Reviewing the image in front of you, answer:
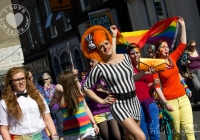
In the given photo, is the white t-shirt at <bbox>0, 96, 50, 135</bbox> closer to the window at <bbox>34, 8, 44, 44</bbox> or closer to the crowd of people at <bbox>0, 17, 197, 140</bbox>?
the crowd of people at <bbox>0, 17, 197, 140</bbox>

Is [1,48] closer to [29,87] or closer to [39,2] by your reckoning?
[39,2]

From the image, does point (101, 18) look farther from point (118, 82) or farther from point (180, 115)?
point (118, 82)

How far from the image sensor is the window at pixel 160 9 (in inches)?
787

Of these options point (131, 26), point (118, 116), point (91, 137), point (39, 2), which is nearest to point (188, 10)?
point (131, 26)

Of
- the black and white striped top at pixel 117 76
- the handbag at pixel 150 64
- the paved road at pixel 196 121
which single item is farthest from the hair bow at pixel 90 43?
the paved road at pixel 196 121

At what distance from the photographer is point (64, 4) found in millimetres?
24734

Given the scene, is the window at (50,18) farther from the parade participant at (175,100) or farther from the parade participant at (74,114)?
the parade participant at (175,100)

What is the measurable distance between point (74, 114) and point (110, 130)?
0.63m

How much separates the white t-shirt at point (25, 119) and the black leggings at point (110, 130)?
226 centimetres

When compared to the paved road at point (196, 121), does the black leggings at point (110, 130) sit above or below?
above

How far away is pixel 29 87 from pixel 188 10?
536 inches

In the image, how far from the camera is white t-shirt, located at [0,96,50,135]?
17.0 ft

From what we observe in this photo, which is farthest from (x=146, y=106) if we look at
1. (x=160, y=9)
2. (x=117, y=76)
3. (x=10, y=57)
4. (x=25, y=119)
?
(x=10, y=57)

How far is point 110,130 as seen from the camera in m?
7.41
